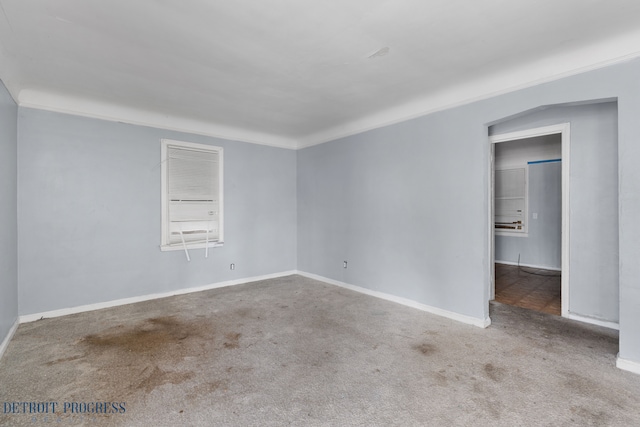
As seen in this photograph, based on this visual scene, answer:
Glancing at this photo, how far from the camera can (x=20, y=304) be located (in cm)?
344

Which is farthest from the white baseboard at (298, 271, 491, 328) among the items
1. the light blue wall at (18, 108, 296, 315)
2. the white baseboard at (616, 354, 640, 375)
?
the light blue wall at (18, 108, 296, 315)

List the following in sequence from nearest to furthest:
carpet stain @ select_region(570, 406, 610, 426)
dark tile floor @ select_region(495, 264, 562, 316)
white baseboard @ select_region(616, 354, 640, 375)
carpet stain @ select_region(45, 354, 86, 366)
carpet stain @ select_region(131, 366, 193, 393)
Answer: carpet stain @ select_region(570, 406, 610, 426) → carpet stain @ select_region(131, 366, 193, 393) → white baseboard @ select_region(616, 354, 640, 375) → carpet stain @ select_region(45, 354, 86, 366) → dark tile floor @ select_region(495, 264, 562, 316)

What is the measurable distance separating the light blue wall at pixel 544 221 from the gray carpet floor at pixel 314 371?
10.6ft

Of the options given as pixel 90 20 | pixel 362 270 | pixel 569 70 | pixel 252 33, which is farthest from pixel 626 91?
pixel 90 20

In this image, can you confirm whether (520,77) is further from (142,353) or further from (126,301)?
(126,301)

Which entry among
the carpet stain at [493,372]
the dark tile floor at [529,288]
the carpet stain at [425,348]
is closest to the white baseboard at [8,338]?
the carpet stain at [425,348]

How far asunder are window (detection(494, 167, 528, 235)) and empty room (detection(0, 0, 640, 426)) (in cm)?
131

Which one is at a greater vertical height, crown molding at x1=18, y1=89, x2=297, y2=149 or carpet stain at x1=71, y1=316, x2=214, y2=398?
crown molding at x1=18, y1=89, x2=297, y2=149

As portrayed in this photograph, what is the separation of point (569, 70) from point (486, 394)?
2.90m

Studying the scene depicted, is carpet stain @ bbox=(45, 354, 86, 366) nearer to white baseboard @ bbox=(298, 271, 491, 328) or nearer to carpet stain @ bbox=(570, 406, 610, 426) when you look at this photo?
white baseboard @ bbox=(298, 271, 491, 328)

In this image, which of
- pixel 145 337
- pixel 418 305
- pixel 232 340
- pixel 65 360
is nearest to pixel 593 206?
pixel 418 305

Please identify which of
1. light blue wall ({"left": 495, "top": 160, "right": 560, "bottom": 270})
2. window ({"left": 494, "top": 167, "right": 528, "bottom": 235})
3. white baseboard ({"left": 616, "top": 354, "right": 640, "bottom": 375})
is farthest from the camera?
window ({"left": 494, "top": 167, "right": 528, "bottom": 235})

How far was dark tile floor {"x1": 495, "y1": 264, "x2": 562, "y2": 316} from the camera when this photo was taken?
4.02 metres

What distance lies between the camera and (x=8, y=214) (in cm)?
305
